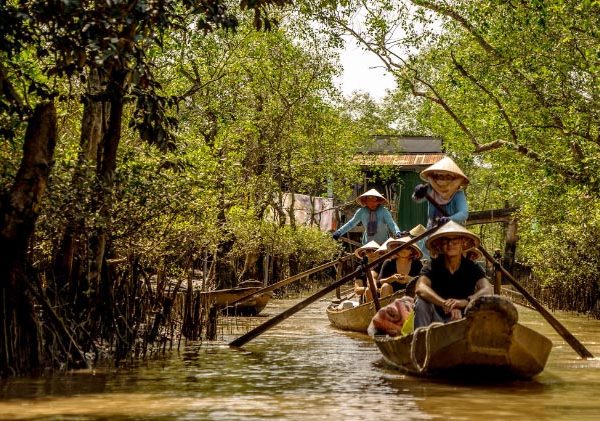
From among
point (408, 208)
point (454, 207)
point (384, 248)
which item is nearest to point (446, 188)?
point (454, 207)

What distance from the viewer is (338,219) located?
40656 mm

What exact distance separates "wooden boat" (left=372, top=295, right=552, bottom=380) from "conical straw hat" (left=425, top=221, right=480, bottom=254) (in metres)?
0.88

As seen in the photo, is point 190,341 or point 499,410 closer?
point 499,410

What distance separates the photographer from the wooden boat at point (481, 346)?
27.0ft

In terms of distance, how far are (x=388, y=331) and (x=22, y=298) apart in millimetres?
3946

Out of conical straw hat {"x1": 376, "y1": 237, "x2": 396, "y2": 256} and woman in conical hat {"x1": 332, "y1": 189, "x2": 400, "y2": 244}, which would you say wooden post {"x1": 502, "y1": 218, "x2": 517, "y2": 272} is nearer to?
woman in conical hat {"x1": 332, "y1": 189, "x2": 400, "y2": 244}

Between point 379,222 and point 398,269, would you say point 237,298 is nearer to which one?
point 379,222

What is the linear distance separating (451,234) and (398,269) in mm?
4795

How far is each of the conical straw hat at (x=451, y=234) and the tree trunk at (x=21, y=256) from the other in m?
3.53

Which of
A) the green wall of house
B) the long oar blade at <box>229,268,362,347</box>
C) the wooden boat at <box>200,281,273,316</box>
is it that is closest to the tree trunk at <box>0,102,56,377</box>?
the long oar blade at <box>229,268,362,347</box>

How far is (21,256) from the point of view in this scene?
8.66 meters

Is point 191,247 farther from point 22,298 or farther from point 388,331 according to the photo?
point 22,298

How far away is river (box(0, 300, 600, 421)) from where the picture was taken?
7.28 metres

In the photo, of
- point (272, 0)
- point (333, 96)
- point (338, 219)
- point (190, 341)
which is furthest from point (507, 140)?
point (338, 219)
